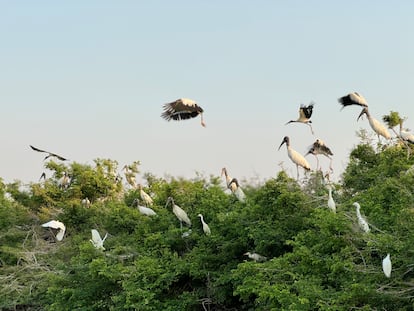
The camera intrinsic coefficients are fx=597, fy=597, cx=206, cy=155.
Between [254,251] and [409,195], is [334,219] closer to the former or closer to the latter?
[409,195]

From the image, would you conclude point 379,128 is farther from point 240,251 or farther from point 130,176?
point 130,176

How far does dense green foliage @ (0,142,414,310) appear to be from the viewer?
6.24 m

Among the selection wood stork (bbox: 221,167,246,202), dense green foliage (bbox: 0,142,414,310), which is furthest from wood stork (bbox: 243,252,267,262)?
wood stork (bbox: 221,167,246,202)

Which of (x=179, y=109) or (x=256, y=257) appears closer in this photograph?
(x=256, y=257)

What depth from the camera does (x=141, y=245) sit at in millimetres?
9992

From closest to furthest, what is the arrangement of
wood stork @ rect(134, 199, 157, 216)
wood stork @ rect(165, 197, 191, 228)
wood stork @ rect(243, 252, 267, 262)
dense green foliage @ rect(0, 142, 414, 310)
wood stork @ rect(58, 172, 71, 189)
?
dense green foliage @ rect(0, 142, 414, 310), wood stork @ rect(243, 252, 267, 262), wood stork @ rect(165, 197, 191, 228), wood stork @ rect(134, 199, 157, 216), wood stork @ rect(58, 172, 71, 189)

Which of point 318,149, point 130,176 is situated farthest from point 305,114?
point 130,176

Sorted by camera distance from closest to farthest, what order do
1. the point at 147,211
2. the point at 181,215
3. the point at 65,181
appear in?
the point at 181,215 < the point at 147,211 < the point at 65,181

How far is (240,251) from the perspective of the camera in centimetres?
887

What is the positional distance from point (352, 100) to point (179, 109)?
304 centimetres

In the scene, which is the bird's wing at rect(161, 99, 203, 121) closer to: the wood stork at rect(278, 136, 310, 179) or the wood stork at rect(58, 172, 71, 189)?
the wood stork at rect(278, 136, 310, 179)

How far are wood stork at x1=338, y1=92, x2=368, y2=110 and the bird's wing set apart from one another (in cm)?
253

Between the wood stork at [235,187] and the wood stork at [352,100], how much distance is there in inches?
91.5

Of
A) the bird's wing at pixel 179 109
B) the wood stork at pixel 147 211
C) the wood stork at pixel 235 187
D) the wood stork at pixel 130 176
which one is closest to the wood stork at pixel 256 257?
the wood stork at pixel 235 187
